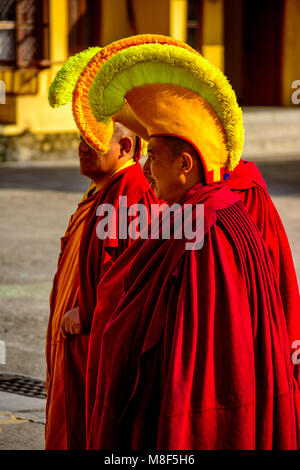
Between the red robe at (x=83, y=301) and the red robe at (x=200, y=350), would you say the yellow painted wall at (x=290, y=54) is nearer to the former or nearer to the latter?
A: the red robe at (x=83, y=301)

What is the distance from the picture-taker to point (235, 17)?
2223 centimetres

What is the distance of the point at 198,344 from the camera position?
2812 mm

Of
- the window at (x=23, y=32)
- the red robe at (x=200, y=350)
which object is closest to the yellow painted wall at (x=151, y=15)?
the window at (x=23, y=32)

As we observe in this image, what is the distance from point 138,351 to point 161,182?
0.54 meters

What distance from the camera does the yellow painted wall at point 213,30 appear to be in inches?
774

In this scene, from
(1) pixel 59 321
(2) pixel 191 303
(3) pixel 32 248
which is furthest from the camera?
(3) pixel 32 248

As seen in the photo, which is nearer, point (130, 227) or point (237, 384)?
point (237, 384)

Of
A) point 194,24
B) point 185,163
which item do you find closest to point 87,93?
point 185,163

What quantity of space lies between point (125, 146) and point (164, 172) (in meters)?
0.94

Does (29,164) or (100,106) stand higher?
(29,164)

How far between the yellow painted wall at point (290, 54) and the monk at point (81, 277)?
59.2ft

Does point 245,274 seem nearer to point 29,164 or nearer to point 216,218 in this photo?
point 216,218

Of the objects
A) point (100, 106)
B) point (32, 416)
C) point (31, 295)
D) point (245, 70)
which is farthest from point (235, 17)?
point (100, 106)

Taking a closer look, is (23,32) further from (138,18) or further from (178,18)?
(178,18)
